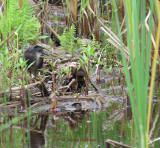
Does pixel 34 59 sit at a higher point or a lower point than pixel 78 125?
higher

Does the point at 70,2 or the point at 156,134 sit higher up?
the point at 70,2

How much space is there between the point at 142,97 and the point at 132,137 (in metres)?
0.84

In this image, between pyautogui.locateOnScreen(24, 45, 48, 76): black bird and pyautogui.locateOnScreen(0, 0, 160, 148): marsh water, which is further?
pyautogui.locateOnScreen(24, 45, 48, 76): black bird

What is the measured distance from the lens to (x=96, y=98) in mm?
3750

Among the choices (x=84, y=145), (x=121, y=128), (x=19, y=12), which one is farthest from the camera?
(x=19, y=12)

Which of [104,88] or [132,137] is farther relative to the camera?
[104,88]

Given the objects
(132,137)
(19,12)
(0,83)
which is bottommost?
(132,137)

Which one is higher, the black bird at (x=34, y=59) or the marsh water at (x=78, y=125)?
the black bird at (x=34, y=59)

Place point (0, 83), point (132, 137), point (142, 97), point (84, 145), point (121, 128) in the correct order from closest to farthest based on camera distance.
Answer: point (142, 97), point (84, 145), point (132, 137), point (121, 128), point (0, 83)

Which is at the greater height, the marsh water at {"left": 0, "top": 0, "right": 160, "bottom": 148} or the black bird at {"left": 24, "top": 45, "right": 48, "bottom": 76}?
the black bird at {"left": 24, "top": 45, "right": 48, "bottom": 76}

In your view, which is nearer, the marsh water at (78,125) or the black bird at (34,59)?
the marsh water at (78,125)

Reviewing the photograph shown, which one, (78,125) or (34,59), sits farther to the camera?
(34,59)

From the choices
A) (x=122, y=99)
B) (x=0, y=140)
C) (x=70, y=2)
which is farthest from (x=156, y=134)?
(x=70, y=2)

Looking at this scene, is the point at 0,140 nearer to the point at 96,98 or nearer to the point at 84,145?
the point at 84,145
